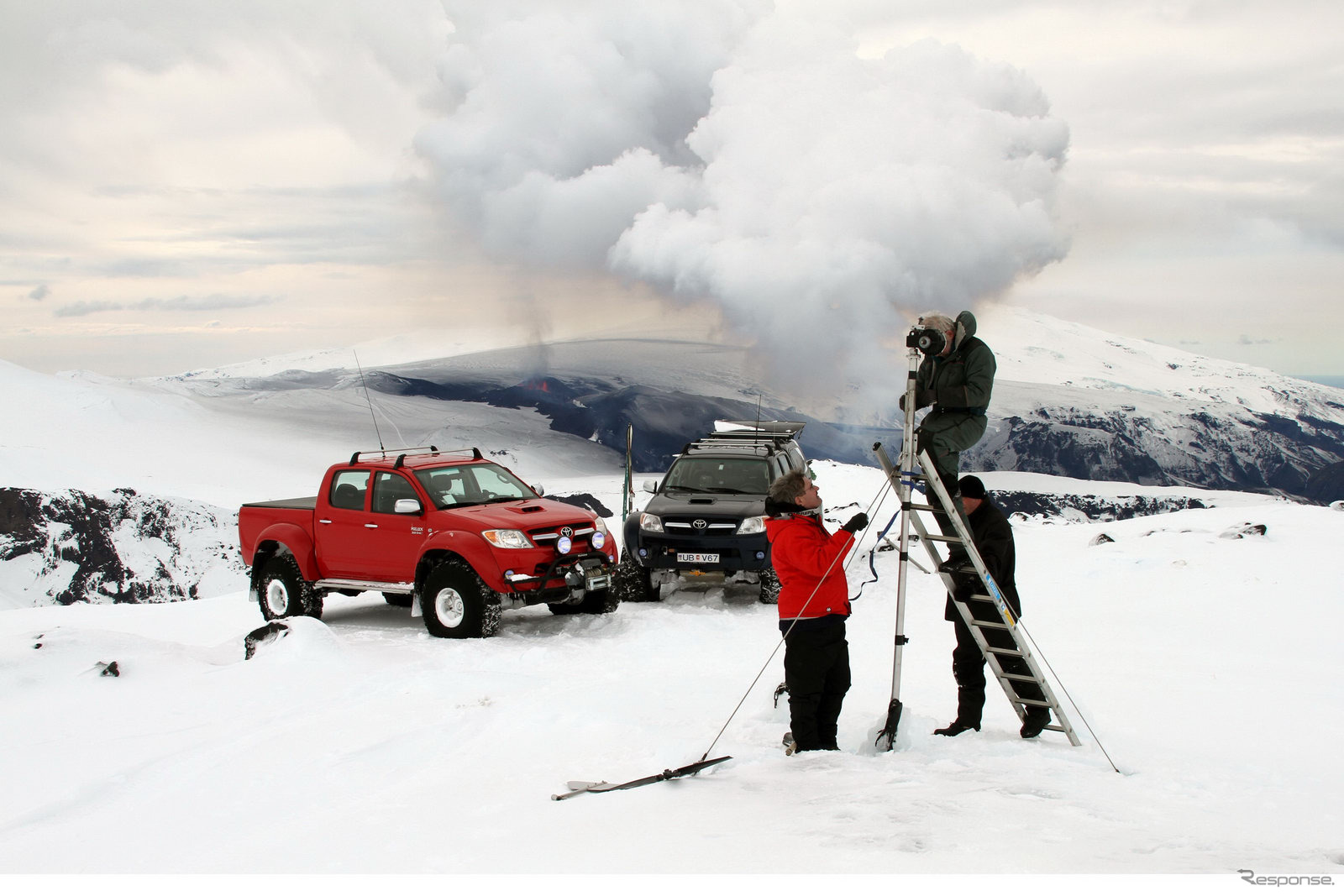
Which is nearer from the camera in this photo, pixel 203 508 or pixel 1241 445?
pixel 203 508

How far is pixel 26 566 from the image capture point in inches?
1217

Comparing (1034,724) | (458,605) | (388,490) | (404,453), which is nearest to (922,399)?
(1034,724)

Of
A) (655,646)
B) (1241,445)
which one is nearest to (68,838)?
(655,646)

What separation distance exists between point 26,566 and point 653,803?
34937 mm

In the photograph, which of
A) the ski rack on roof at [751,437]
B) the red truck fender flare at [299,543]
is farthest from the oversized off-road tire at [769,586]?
the red truck fender flare at [299,543]

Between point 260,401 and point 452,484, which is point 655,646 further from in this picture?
point 260,401

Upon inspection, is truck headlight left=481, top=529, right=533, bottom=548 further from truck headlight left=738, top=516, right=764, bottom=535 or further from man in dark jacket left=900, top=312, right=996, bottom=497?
man in dark jacket left=900, top=312, right=996, bottom=497

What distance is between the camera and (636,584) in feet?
37.8

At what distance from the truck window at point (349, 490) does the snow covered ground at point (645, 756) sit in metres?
1.42

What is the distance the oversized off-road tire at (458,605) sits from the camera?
352 inches

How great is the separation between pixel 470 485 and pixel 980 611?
21.0 ft

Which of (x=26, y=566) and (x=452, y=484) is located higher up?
(x=452, y=484)

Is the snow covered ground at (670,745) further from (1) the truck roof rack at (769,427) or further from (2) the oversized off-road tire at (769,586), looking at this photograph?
(1) the truck roof rack at (769,427)

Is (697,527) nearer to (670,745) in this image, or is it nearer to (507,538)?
(507,538)
